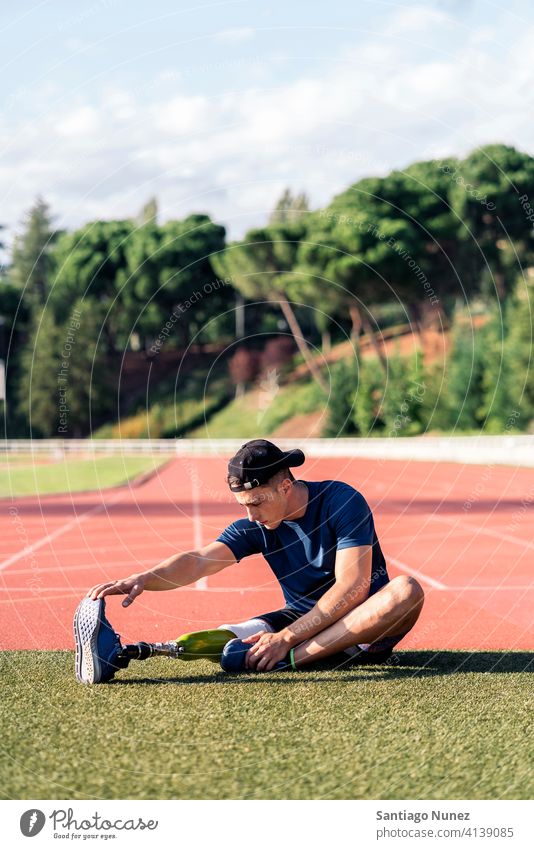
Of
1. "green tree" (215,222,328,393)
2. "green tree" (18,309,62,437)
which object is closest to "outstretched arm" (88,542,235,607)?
"green tree" (215,222,328,393)

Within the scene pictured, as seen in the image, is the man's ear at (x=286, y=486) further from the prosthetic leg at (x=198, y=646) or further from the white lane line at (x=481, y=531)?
the white lane line at (x=481, y=531)

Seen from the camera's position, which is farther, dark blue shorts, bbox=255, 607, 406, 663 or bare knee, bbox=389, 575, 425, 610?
dark blue shorts, bbox=255, 607, 406, 663

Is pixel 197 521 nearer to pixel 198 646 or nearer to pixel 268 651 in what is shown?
pixel 198 646

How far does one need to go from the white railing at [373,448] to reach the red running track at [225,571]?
4.83 m

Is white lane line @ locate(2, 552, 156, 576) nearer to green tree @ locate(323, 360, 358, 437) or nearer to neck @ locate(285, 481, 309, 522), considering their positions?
neck @ locate(285, 481, 309, 522)

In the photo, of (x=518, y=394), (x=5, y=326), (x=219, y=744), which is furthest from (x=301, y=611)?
(x=5, y=326)

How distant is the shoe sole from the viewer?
235 inches

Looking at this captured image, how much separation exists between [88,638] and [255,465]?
1272mm

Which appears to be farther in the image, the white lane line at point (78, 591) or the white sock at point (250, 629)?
the white lane line at point (78, 591)

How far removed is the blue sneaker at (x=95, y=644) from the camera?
19.6ft

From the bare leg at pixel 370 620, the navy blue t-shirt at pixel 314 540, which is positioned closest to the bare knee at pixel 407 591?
the bare leg at pixel 370 620

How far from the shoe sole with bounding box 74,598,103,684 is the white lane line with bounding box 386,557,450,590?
5.46 m

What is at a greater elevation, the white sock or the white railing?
the white sock

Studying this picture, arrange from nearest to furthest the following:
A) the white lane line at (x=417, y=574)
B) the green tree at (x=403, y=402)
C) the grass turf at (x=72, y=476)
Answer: the white lane line at (x=417, y=574)
the grass turf at (x=72, y=476)
the green tree at (x=403, y=402)
